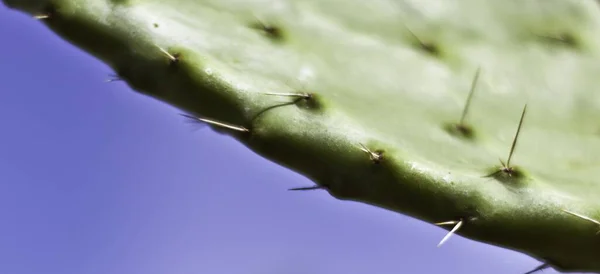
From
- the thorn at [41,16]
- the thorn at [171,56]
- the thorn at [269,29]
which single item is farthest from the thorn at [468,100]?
the thorn at [41,16]

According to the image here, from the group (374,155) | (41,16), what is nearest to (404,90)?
(374,155)

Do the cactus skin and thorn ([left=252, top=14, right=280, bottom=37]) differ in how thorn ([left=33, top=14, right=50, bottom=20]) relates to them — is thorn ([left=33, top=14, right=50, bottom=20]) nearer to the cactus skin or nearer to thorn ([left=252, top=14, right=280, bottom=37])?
the cactus skin

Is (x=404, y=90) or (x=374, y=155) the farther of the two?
(x=404, y=90)

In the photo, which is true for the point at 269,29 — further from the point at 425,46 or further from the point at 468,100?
the point at 468,100

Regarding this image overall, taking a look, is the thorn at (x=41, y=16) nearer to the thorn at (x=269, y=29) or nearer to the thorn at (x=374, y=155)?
the thorn at (x=269, y=29)

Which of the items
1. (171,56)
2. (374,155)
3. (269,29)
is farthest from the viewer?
(269,29)

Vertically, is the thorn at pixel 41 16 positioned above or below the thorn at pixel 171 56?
above

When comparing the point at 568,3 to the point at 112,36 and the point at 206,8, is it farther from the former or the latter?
the point at 112,36

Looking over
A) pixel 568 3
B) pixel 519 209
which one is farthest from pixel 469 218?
pixel 568 3

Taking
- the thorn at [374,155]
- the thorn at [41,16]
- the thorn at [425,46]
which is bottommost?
the thorn at [374,155]
